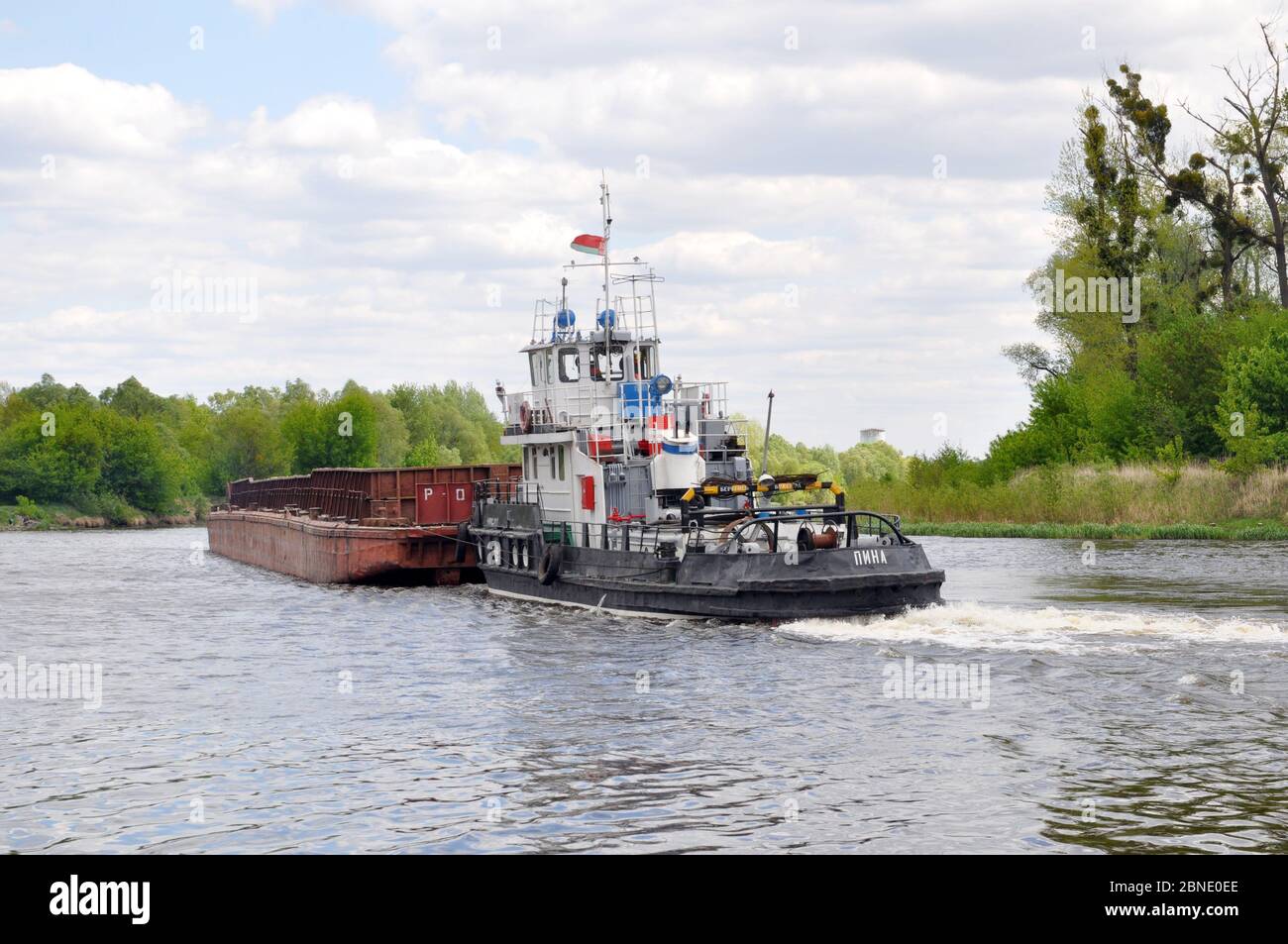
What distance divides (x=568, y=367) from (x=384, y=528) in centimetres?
847

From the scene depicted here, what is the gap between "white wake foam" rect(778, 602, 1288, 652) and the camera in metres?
20.2

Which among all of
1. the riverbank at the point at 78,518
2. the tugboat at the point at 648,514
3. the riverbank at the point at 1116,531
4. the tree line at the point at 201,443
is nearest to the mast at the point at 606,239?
the tugboat at the point at 648,514

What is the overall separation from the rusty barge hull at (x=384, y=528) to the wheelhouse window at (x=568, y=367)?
618 centimetres

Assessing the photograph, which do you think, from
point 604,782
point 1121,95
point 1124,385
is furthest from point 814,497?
point 604,782

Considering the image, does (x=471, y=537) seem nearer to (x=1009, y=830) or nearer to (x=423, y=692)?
(x=423, y=692)

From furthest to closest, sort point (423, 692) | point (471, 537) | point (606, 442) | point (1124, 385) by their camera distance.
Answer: point (1124, 385) → point (471, 537) → point (606, 442) → point (423, 692)

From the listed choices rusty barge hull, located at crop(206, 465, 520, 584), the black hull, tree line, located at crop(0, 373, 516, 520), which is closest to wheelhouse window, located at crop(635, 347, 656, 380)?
rusty barge hull, located at crop(206, 465, 520, 584)

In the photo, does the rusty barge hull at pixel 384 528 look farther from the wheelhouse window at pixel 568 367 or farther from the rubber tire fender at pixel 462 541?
the wheelhouse window at pixel 568 367

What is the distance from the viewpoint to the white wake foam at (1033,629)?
2020cm

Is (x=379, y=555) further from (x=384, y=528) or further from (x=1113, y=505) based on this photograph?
(x=1113, y=505)

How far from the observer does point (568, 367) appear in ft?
105

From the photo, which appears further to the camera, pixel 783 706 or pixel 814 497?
pixel 814 497

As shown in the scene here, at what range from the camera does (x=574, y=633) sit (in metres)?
24.4
